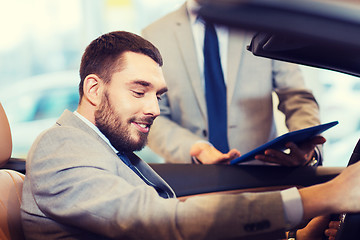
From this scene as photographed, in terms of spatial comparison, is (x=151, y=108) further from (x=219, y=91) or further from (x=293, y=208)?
(x=219, y=91)

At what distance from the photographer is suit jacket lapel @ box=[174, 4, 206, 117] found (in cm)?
196

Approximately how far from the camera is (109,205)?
792 millimetres

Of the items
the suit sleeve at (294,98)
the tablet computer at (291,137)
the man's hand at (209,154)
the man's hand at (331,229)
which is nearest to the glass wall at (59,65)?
the suit sleeve at (294,98)

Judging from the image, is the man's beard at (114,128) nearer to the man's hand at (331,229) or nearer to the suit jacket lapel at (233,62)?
the man's hand at (331,229)

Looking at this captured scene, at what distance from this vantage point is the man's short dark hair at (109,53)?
1143 millimetres

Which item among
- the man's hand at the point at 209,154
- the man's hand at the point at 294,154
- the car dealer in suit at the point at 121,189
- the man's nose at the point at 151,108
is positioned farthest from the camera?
the man's hand at the point at 209,154

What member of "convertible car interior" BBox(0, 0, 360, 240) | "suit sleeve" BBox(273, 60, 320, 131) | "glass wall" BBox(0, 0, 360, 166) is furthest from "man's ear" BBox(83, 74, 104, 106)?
"glass wall" BBox(0, 0, 360, 166)

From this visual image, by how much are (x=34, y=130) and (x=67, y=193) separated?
4.06 m

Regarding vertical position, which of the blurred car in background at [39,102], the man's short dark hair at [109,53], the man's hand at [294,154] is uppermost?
the man's short dark hair at [109,53]

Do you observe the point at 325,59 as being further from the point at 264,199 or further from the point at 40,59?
the point at 40,59

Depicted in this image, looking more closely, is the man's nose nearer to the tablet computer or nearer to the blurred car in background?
the tablet computer

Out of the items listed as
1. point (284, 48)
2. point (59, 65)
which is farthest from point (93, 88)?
point (59, 65)

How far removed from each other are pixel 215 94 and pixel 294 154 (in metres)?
0.57

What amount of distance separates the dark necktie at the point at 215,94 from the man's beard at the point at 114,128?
0.85 meters
